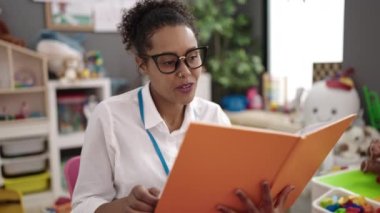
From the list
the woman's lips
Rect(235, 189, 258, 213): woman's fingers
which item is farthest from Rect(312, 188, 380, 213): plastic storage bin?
the woman's lips

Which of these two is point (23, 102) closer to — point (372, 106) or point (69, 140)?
point (69, 140)

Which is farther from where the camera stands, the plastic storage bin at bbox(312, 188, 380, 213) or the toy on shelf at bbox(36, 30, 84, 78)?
the toy on shelf at bbox(36, 30, 84, 78)

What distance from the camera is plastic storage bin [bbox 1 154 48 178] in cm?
238

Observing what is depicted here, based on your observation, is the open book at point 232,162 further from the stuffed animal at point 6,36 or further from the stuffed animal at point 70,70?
the stuffed animal at point 6,36

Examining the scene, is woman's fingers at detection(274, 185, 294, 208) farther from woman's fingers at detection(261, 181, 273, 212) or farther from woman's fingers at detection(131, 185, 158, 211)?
woman's fingers at detection(131, 185, 158, 211)

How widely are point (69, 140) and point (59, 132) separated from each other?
0.12 metres

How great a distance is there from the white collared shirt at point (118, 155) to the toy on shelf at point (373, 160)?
0.74 meters

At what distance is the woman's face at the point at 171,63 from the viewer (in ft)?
2.85

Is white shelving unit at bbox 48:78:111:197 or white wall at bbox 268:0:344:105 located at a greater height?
white wall at bbox 268:0:344:105

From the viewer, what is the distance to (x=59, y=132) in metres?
2.57

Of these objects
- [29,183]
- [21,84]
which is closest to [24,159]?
[29,183]

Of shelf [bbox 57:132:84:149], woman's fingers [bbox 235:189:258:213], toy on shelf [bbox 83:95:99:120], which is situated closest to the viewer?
woman's fingers [bbox 235:189:258:213]

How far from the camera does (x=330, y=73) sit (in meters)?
1.94

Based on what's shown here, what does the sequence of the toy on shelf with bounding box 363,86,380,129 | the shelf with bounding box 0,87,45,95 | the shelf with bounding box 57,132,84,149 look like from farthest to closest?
the shelf with bounding box 57,132,84,149
the shelf with bounding box 0,87,45,95
the toy on shelf with bounding box 363,86,380,129
